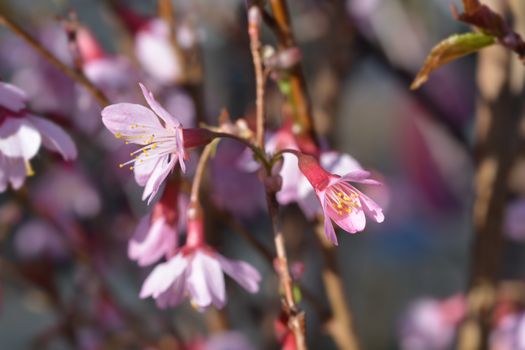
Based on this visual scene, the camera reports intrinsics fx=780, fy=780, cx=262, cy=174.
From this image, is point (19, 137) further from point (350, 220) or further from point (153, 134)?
point (350, 220)

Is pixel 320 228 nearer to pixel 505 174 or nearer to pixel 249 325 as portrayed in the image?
pixel 505 174

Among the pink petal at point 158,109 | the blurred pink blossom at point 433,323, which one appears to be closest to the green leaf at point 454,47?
the pink petal at point 158,109

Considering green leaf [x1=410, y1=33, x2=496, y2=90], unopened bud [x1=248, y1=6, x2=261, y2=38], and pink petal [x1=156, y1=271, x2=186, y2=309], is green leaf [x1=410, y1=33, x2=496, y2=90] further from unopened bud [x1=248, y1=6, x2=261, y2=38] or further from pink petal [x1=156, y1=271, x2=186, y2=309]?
pink petal [x1=156, y1=271, x2=186, y2=309]

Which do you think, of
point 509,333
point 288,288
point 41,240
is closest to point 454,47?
point 288,288

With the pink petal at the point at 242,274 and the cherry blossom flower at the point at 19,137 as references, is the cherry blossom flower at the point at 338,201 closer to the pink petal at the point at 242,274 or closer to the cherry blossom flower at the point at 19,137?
the pink petal at the point at 242,274

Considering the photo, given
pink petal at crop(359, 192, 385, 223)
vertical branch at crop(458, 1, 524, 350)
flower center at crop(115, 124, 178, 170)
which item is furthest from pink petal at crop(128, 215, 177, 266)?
vertical branch at crop(458, 1, 524, 350)

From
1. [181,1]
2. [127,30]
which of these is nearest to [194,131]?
[127,30]
